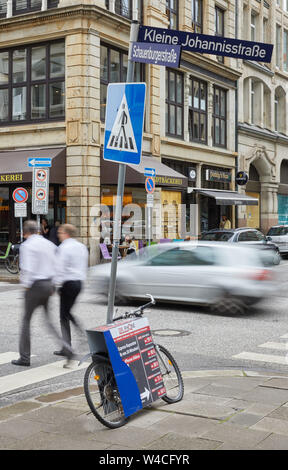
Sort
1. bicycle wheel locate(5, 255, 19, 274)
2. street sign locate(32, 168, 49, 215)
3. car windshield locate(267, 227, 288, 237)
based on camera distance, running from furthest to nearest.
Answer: car windshield locate(267, 227, 288, 237), bicycle wheel locate(5, 255, 19, 274), street sign locate(32, 168, 49, 215)

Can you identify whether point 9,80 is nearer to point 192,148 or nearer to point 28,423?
point 192,148

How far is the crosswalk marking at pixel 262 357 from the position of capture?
326 inches

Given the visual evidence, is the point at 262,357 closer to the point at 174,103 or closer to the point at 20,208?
the point at 20,208

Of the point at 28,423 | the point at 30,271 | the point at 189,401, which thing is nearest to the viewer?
the point at 28,423

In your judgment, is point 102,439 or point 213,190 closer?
point 102,439

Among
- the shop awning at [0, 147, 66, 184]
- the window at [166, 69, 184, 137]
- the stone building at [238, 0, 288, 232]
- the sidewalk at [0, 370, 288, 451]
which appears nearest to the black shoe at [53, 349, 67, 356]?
the sidewalk at [0, 370, 288, 451]

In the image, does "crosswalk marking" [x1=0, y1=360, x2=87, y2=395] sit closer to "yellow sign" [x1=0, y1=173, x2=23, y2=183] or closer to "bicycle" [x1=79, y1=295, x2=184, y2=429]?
"bicycle" [x1=79, y1=295, x2=184, y2=429]

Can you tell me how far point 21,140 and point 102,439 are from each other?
21.0m

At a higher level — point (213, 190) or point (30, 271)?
point (213, 190)

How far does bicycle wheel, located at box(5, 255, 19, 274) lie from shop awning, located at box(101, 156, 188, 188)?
4.70 metres

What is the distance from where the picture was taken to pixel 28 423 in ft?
17.3

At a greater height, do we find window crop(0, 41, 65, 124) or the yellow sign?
window crop(0, 41, 65, 124)

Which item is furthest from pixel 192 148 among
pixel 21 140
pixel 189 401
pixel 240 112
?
pixel 189 401

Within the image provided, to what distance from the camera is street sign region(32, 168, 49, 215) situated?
62.2 feet
